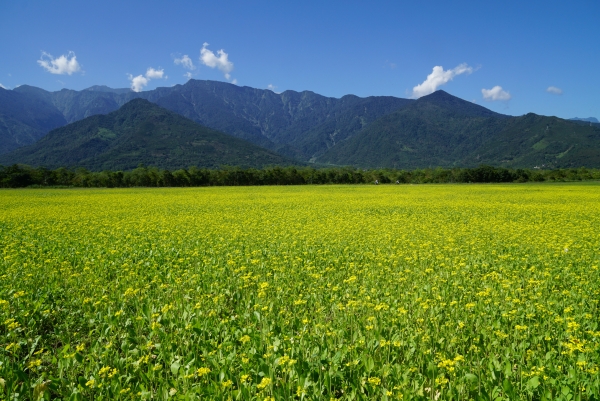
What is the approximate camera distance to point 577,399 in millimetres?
3828

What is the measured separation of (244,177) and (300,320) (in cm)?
10422

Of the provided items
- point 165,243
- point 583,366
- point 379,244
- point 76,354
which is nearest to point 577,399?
point 583,366

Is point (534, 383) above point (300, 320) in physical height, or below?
above

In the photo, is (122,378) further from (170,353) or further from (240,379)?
(240,379)

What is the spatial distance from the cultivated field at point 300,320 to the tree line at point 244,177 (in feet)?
303

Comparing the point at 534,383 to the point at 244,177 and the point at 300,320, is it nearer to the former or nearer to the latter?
the point at 300,320

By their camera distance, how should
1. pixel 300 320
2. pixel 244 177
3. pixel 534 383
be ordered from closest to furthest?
pixel 534 383 → pixel 300 320 → pixel 244 177

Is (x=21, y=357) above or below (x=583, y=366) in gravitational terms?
below

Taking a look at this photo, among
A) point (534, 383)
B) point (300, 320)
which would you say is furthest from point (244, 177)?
point (534, 383)

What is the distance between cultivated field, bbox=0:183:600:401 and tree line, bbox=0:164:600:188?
9235cm

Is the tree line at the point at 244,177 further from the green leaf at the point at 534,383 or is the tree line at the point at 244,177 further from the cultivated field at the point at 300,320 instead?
the green leaf at the point at 534,383

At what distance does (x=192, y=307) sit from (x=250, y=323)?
1.36m

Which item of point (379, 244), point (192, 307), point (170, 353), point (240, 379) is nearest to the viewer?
point (240, 379)

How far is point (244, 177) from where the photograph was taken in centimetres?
10894
